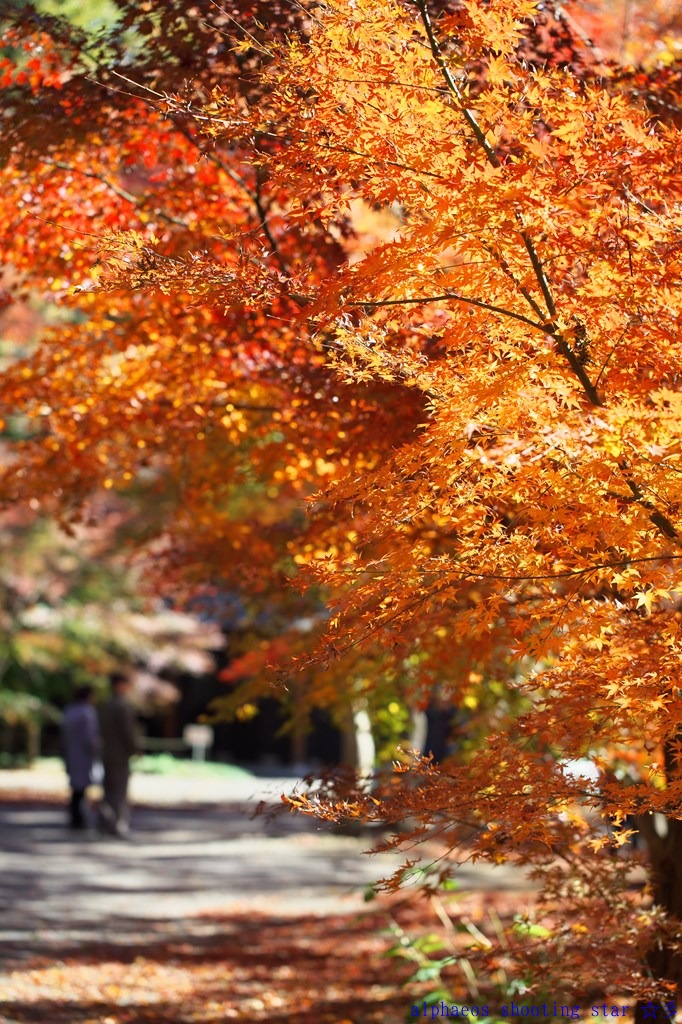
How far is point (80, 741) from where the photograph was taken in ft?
51.4

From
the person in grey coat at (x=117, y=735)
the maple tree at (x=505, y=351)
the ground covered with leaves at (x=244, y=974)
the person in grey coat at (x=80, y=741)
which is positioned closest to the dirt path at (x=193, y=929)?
the ground covered with leaves at (x=244, y=974)

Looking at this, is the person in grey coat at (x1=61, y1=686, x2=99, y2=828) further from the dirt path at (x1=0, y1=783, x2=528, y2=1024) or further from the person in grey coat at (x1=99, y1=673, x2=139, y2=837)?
the dirt path at (x1=0, y1=783, x2=528, y2=1024)

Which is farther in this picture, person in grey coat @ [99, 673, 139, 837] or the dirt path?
person in grey coat @ [99, 673, 139, 837]

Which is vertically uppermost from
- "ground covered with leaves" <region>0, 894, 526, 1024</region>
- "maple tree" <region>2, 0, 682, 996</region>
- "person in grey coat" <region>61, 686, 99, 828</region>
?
"maple tree" <region>2, 0, 682, 996</region>

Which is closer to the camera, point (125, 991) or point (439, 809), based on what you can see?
point (439, 809)

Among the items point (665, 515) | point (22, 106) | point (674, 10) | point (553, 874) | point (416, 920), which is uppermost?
point (674, 10)

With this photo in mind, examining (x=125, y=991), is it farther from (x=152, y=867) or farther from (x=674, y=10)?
(x=674, y=10)

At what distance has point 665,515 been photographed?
141 inches

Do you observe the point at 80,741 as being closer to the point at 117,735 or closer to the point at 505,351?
the point at 117,735

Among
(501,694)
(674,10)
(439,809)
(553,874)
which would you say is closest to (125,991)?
(501,694)

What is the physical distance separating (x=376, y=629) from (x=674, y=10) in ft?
26.4

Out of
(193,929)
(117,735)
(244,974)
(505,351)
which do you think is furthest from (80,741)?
(505,351)

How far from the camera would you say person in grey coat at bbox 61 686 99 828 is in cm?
1562

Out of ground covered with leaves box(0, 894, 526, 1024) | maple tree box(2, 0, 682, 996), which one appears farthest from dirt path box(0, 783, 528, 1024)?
maple tree box(2, 0, 682, 996)
